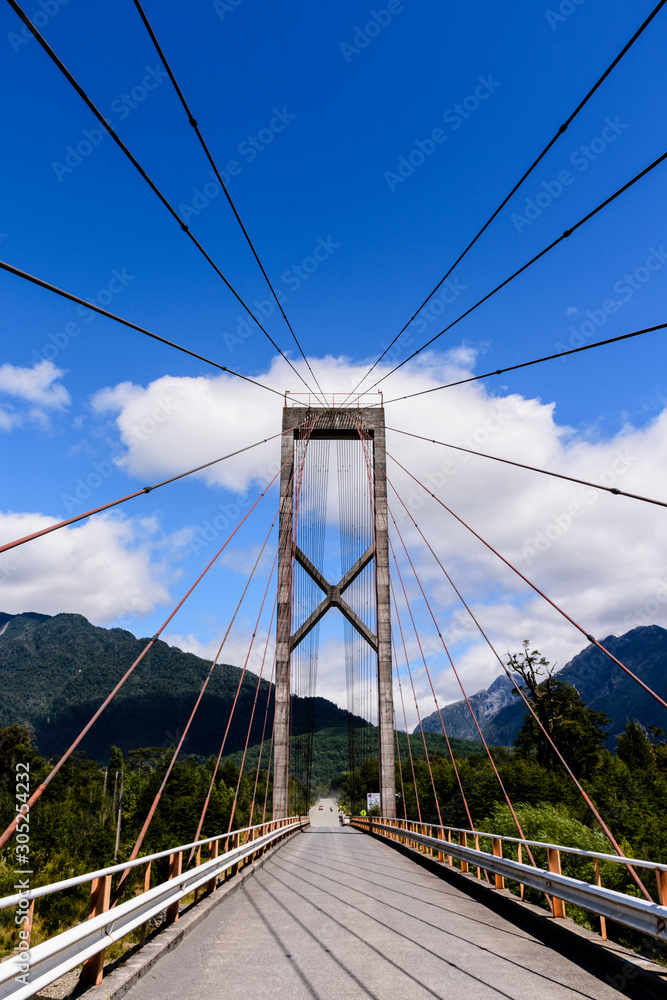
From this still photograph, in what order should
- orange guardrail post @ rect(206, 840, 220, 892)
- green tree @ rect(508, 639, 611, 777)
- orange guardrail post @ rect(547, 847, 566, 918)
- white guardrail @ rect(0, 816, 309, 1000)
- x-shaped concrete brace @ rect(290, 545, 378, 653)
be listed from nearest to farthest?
white guardrail @ rect(0, 816, 309, 1000) < orange guardrail post @ rect(547, 847, 566, 918) < orange guardrail post @ rect(206, 840, 220, 892) < x-shaped concrete brace @ rect(290, 545, 378, 653) < green tree @ rect(508, 639, 611, 777)

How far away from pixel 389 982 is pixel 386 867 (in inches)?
352

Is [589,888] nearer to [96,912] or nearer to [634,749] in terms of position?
[96,912]

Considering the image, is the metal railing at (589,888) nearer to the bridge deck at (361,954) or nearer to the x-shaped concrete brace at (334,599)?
the bridge deck at (361,954)

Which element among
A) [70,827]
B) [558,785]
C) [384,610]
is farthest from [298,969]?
[70,827]

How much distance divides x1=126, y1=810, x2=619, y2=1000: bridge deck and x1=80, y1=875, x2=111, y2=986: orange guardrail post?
0.96 ft

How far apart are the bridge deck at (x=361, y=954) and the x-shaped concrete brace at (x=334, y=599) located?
18.3m

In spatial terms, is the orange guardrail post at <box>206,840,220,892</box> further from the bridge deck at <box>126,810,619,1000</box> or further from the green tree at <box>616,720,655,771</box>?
the green tree at <box>616,720,655,771</box>

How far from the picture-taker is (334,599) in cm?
2922

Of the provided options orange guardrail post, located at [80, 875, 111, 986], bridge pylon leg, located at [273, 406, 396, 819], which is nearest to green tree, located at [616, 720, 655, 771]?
bridge pylon leg, located at [273, 406, 396, 819]

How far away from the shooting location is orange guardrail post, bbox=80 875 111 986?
4.56 metres

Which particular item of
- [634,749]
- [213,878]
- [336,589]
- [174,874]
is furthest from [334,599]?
[634,749]

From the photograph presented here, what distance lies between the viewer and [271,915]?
7465 mm

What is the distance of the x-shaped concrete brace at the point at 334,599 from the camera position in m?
27.7

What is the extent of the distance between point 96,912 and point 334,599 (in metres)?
24.5
